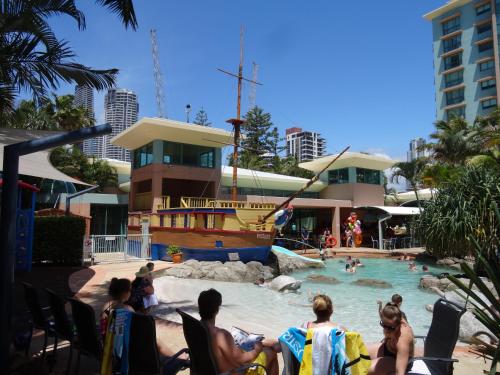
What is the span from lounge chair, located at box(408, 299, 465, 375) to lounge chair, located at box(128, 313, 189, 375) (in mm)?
2300

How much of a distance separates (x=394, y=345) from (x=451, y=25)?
62993mm

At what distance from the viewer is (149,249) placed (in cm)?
1756

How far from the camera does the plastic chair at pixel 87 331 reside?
358 centimetres

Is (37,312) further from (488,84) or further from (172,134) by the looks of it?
(488,84)

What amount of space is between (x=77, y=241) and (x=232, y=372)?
11.7 metres

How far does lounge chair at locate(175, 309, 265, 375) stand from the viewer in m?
Result: 3.10

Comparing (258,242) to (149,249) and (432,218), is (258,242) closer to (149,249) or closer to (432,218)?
(149,249)

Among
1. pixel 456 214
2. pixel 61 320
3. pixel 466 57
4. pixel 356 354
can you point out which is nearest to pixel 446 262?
pixel 456 214

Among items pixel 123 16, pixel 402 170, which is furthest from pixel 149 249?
pixel 402 170

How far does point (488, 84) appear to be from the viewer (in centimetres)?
4909

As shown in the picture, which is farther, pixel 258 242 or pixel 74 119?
pixel 74 119

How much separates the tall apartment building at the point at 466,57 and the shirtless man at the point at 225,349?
52.7 m

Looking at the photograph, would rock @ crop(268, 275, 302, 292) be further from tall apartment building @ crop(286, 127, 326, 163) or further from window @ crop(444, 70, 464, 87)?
tall apartment building @ crop(286, 127, 326, 163)

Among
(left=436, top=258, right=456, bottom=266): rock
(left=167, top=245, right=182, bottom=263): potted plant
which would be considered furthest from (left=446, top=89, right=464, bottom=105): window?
(left=167, top=245, right=182, bottom=263): potted plant
